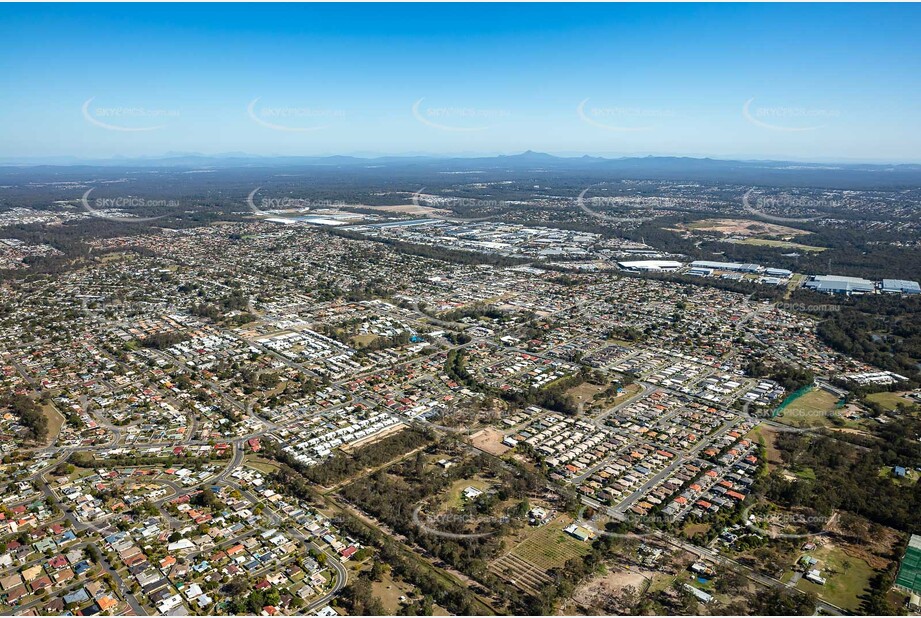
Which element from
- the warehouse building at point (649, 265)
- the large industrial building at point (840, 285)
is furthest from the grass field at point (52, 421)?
the large industrial building at point (840, 285)

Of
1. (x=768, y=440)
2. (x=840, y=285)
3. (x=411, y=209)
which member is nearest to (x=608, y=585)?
(x=768, y=440)

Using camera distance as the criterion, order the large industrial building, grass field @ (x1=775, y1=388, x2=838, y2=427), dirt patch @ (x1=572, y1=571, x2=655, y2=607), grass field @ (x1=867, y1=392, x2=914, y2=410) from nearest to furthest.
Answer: dirt patch @ (x1=572, y1=571, x2=655, y2=607) → grass field @ (x1=775, y1=388, x2=838, y2=427) → grass field @ (x1=867, y1=392, x2=914, y2=410) → the large industrial building

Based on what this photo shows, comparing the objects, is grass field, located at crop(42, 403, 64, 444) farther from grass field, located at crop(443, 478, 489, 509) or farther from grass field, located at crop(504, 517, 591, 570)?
grass field, located at crop(504, 517, 591, 570)

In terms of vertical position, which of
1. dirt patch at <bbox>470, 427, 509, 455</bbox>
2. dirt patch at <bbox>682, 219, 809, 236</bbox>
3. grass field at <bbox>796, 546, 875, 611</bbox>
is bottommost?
grass field at <bbox>796, 546, 875, 611</bbox>

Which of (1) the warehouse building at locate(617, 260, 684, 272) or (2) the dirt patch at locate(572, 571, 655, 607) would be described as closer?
(2) the dirt patch at locate(572, 571, 655, 607)

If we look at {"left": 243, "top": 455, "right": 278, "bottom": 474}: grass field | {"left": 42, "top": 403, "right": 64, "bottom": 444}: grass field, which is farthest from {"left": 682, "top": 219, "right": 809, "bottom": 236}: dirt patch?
{"left": 42, "top": 403, "right": 64, "bottom": 444}: grass field

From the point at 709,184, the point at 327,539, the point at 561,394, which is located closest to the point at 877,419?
the point at 561,394

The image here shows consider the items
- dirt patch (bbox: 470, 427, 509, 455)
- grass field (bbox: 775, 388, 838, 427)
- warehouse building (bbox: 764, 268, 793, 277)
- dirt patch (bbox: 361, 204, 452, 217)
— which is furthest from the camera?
dirt patch (bbox: 361, 204, 452, 217)

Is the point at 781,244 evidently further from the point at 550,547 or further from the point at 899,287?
A: the point at 550,547
